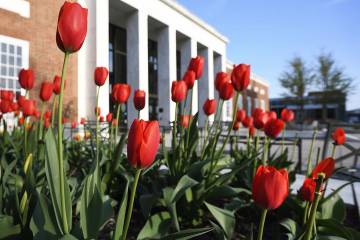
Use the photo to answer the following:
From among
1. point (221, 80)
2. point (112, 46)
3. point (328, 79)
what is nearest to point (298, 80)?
point (328, 79)

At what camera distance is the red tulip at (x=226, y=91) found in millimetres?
A: 1764

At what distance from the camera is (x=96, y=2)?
1287cm

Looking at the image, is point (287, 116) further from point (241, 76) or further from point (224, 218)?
point (224, 218)

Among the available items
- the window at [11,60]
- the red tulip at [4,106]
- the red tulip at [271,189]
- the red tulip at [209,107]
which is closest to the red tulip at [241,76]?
the red tulip at [209,107]

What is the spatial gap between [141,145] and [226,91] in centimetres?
113

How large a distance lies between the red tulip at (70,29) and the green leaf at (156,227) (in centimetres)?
75

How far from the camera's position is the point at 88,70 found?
1308 cm

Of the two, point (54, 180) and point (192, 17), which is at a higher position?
point (192, 17)

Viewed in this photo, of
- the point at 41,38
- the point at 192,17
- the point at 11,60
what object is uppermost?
the point at 192,17

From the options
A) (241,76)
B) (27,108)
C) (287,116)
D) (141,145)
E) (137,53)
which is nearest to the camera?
(141,145)

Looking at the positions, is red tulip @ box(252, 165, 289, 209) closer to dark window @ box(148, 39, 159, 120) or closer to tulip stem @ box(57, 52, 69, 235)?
tulip stem @ box(57, 52, 69, 235)

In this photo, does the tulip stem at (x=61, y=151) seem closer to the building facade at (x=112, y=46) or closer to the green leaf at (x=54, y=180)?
the green leaf at (x=54, y=180)

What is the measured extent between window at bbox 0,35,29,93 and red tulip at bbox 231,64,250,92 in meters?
10.9

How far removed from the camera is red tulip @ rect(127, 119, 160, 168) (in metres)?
0.74
